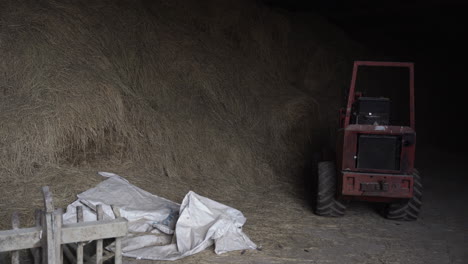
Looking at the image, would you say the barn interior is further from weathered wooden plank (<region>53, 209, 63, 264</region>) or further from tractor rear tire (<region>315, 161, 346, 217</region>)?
weathered wooden plank (<region>53, 209, 63, 264</region>)

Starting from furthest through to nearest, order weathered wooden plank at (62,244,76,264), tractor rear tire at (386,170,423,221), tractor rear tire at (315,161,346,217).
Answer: tractor rear tire at (315,161,346,217)
tractor rear tire at (386,170,423,221)
weathered wooden plank at (62,244,76,264)

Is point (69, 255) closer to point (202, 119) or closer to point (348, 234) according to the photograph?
point (348, 234)

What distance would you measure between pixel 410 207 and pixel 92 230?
4609 mm

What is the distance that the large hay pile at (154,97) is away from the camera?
666cm

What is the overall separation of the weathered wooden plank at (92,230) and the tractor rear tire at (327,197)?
3.72 metres

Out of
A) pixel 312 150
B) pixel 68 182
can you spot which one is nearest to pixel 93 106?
pixel 68 182

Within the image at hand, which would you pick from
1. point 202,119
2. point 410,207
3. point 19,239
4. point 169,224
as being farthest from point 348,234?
point 19,239

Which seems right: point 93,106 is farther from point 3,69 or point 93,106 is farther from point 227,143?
point 227,143

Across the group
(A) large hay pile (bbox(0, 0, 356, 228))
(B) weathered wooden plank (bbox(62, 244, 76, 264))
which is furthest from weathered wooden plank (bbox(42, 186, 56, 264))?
(A) large hay pile (bbox(0, 0, 356, 228))

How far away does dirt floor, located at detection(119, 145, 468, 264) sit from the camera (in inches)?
208

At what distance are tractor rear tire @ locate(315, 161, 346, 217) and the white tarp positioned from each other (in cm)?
135

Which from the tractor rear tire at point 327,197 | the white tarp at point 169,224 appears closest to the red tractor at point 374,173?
the tractor rear tire at point 327,197

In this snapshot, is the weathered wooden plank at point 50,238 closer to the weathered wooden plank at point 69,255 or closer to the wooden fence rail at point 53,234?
the wooden fence rail at point 53,234

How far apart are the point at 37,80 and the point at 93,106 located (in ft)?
2.76
